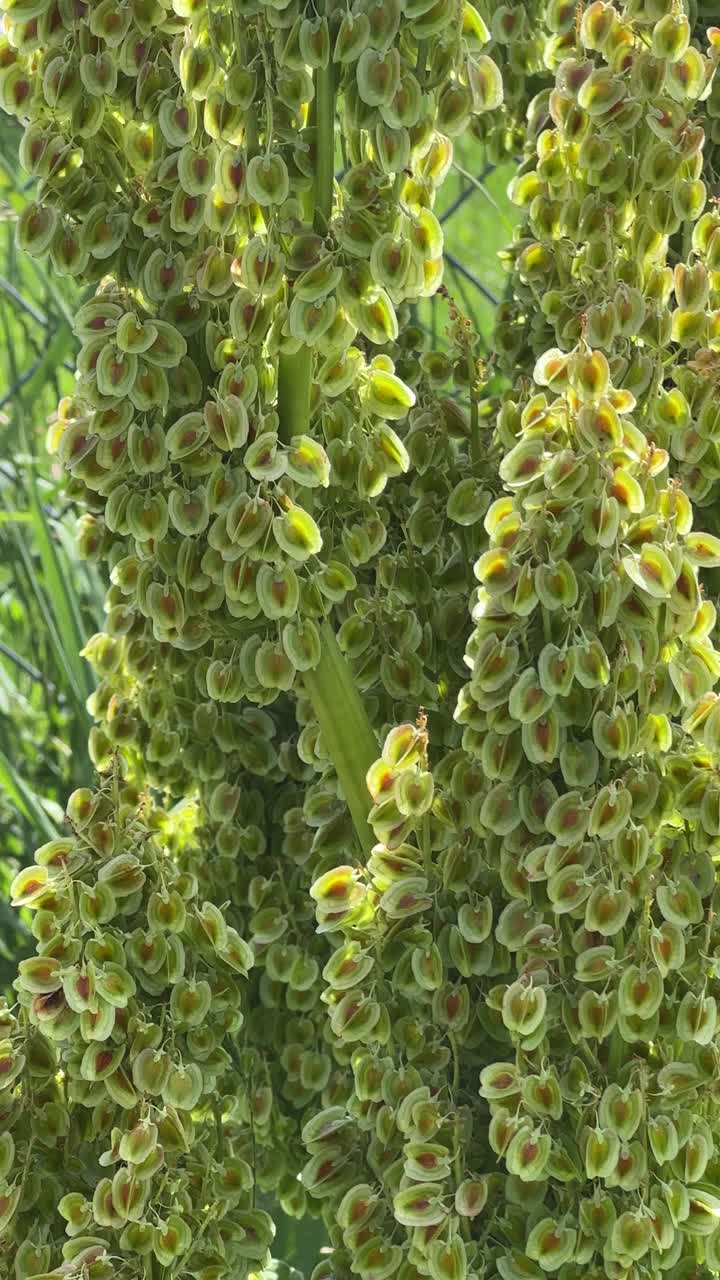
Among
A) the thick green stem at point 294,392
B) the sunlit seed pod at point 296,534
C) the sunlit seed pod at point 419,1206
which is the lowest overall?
the sunlit seed pod at point 419,1206

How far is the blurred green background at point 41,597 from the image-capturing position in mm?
1434

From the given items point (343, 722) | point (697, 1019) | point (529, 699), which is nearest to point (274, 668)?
point (343, 722)

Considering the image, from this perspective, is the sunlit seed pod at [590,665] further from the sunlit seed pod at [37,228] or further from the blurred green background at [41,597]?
the blurred green background at [41,597]

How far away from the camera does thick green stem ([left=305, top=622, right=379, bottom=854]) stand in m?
0.87

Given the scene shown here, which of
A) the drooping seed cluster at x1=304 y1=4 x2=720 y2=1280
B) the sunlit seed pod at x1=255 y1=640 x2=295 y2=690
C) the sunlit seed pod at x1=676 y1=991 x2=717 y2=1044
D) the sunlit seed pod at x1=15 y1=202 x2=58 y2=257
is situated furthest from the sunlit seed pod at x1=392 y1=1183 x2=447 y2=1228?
the sunlit seed pod at x1=15 y1=202 x2=58 y2=257

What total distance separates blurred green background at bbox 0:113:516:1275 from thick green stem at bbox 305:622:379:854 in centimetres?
52

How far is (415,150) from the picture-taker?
29.4 inches

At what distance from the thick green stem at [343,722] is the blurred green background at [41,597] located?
1.70 ft

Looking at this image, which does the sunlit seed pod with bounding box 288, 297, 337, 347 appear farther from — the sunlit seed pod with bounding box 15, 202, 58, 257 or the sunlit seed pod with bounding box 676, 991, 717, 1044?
the sunlit seed pod with bounding box 676, 991, 717, 1044

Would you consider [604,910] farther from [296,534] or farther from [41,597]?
[41,597]

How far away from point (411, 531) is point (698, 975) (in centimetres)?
29

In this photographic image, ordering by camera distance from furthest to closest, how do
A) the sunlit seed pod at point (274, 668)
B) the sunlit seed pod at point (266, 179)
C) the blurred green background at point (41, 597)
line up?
the blurred green background at point (41, 597) < the sunlit seed pod at point (274, 668) < the sunlit seed pod at point (266, 179)

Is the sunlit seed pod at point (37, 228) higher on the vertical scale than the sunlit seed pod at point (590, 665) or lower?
higher

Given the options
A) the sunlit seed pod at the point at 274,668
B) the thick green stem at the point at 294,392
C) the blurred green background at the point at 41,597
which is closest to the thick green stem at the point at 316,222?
the thick green stem at the point at 294,392
